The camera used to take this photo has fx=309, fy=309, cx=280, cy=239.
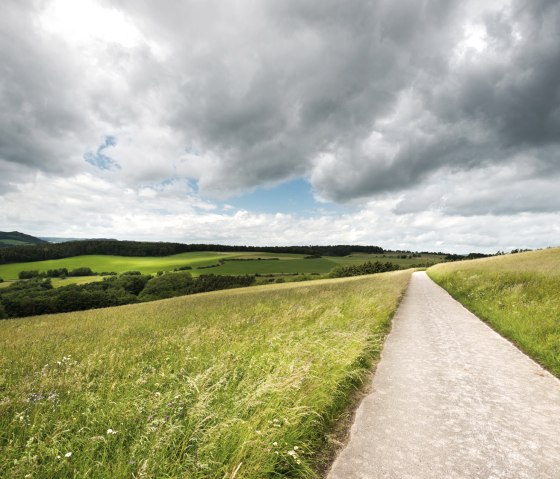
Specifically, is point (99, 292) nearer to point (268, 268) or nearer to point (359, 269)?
point (268, 268)

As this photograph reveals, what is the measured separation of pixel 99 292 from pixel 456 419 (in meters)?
82.6

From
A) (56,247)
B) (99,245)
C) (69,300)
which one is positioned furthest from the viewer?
(99,245)

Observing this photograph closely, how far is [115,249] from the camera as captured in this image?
155 m

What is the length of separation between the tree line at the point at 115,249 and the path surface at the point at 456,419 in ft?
526

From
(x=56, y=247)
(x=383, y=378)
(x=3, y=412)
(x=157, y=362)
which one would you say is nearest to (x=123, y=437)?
(x=3, y=412)

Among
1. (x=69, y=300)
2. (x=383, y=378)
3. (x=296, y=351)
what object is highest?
(x=296, y=351)

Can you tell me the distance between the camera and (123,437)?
3695 millimetres

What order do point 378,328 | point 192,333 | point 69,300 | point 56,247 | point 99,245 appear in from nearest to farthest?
1. point 192,333
2. point 378,328
3. point 69,300
4. point 56,247
5. point 99,245

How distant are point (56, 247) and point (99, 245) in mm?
17712

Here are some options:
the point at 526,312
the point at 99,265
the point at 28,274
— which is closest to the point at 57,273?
the point at 28,274

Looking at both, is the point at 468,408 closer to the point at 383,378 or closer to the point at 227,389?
the point at 383,378

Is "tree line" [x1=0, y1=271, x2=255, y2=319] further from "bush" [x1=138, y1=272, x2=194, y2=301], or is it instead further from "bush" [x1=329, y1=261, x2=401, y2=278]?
"bush" [x1=329, y1=261, x2=401, y2=278]

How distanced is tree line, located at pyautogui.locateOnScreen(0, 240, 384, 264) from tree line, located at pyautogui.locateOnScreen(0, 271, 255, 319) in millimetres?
54847

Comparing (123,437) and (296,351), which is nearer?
(123,437)
